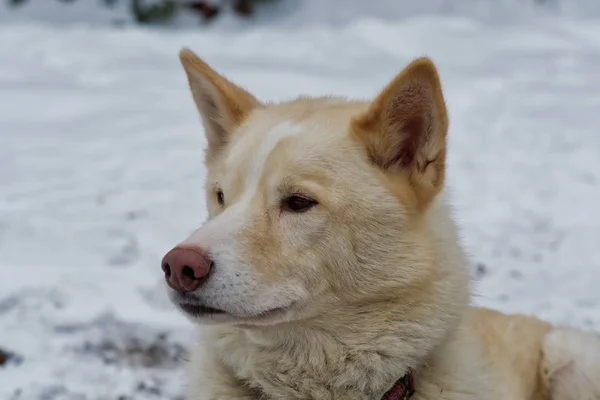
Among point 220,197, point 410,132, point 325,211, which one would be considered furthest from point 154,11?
point 325,211

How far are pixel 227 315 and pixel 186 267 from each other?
23 cm

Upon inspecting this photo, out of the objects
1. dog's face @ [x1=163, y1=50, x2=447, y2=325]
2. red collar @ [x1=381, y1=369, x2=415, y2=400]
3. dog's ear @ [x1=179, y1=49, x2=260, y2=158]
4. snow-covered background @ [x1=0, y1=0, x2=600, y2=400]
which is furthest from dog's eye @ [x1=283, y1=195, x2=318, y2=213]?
snow-covered background @ [x1=0, y1=0, x2=600, y2=400]

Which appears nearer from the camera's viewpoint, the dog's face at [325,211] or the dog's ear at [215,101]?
the dog's face at [325,211]

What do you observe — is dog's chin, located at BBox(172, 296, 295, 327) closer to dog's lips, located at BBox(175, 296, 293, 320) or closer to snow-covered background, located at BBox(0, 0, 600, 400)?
dog's lips, located at BBox(175, 296, 293, 320)

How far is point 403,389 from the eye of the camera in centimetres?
263

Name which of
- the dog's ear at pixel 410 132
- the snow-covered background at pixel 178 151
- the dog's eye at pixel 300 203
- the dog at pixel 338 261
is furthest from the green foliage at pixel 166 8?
the dog's eye at pixel 300 203

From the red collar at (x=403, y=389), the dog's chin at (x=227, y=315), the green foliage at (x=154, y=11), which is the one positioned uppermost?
the dog's chin at (x=227, y=315)

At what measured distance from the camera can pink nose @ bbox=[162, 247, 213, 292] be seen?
2.27m

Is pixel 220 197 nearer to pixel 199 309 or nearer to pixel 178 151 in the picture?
pixel 199 309

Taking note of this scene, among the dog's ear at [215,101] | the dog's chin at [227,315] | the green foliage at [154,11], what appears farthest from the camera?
the green foliage at [154,11]

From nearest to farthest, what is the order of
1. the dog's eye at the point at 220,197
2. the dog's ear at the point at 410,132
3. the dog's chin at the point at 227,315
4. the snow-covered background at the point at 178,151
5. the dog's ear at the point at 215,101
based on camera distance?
the dog's chin at the point at 227,315 < the dog's ear at the point at 410,132 < the dog's eye at the point at 220,197 < the dog's ear at the point at 215,101 < the snow-covered background at the point at 178,151

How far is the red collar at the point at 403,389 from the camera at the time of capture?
2600mm

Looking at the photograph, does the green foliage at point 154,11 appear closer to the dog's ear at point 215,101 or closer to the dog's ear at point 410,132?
the dog's ear at point 215,101

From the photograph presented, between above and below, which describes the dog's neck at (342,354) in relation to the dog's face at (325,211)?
below
